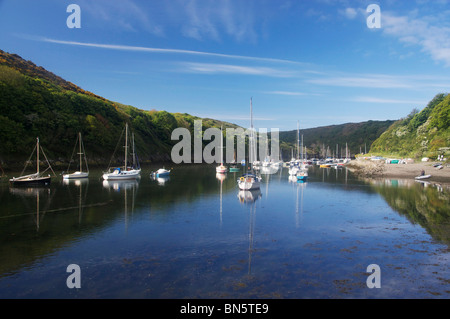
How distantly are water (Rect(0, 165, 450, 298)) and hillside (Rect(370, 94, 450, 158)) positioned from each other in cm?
6215

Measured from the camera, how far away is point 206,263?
14.1 metres

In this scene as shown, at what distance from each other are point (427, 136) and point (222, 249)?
330 feet

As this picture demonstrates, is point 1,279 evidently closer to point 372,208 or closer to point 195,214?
point 195,214

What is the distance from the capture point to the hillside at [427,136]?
80419mm

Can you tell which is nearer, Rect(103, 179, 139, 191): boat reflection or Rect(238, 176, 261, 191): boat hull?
Rect(238, 176, 261, 191): boat hull

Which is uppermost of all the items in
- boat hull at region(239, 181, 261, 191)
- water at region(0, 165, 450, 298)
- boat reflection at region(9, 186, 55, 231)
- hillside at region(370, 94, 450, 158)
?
hillside at region(370, 94, 450, 158)

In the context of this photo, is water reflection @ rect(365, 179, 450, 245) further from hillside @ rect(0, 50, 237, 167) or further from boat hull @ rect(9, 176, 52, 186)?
hillside @ rect(0, 50, 237, 167)

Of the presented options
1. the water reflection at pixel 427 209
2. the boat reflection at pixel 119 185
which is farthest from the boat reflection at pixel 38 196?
the water reflection at pixel 427 209

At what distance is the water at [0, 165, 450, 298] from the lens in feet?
37.8

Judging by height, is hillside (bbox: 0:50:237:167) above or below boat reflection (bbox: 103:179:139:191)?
above

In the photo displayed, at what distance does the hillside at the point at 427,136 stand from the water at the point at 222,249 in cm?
6215

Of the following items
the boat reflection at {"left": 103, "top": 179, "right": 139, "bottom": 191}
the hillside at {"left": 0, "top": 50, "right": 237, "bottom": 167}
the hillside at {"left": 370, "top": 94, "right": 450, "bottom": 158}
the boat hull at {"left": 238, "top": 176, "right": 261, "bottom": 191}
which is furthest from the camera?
the hillside at {"left": 370, "top": 94, "right": 450, "bottom": 158}

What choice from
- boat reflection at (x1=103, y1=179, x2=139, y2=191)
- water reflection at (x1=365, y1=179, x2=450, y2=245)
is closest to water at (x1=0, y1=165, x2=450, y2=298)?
water reflection at (x1=365, y1=179, x2=450, y2=245)

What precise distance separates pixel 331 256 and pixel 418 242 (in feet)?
21.8
